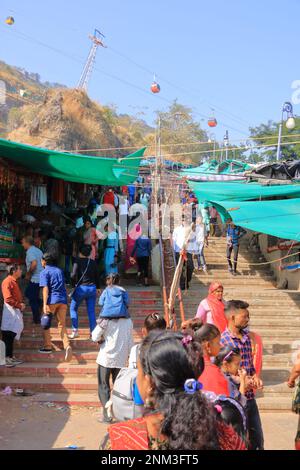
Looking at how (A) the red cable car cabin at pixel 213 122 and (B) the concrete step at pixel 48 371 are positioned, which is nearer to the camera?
(B) the concrete step at pixel 48 371

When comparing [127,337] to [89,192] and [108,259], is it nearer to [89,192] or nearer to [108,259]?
[108,259]

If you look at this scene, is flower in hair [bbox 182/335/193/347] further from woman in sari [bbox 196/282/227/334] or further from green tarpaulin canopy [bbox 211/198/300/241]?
green tarpaulin canopy [bbox 211/198/300/241]

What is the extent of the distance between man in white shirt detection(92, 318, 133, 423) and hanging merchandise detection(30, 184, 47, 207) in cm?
534

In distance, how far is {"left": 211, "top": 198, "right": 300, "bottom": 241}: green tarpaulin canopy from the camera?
9.77 metres

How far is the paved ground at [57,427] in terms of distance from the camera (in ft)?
19.7

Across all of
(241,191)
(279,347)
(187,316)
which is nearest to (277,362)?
(279,347)

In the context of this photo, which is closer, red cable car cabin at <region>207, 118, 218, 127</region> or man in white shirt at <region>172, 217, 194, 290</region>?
man in white shirt at <region>172, 217, 194, 290</region>

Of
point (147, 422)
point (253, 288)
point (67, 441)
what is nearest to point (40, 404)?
point (67, 441)

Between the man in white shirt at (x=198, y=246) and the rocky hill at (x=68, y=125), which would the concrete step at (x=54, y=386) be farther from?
the rocky hill at (x=68, y=125)

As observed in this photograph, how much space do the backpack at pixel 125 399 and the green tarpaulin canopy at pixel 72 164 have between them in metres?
6.02

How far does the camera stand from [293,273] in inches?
492

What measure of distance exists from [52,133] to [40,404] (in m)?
29.1

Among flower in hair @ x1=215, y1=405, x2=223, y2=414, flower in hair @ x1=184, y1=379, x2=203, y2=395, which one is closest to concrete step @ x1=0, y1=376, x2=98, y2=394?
flower in hair @ x1=215, y1=405, x2=223, y2=414

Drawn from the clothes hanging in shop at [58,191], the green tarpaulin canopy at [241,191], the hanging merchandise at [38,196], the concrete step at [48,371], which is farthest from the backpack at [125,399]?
the clothes hanging in shop at [58,191]
